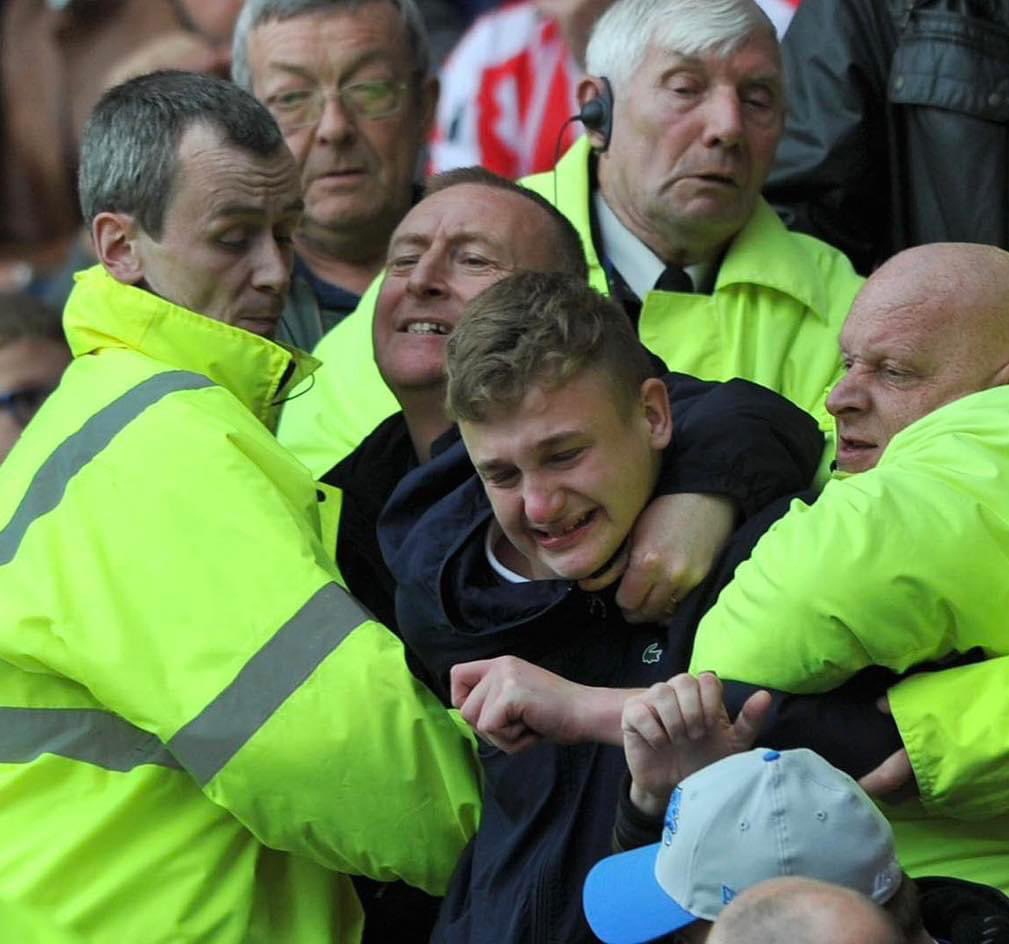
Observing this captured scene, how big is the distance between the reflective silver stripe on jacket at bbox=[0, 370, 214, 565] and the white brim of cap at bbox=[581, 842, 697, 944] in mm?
1075

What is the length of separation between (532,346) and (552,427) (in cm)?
12

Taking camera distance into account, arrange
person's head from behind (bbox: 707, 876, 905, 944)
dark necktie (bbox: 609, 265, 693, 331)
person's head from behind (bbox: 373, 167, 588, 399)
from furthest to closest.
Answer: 1. dark necktie (bbox: 609, 265, 693, 331)
2. person's head from behind (bbox: 373, 167, 588, 399)
3. person's head from behind (bbox: 707, 876, 905, 944)

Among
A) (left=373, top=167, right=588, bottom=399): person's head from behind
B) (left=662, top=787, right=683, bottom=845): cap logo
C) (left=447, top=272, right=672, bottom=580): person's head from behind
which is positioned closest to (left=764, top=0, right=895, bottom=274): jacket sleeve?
(left=373, top=167, right=588, bottom=399): person's head from behind

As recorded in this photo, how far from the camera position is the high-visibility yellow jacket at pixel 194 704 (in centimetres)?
346

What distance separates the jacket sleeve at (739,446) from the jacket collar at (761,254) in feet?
2.78

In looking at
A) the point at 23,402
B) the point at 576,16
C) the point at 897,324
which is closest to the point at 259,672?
the point at 897,324

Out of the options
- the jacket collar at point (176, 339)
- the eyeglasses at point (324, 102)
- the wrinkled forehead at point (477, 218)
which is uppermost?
the wrinkled forehead at point (477, 218)

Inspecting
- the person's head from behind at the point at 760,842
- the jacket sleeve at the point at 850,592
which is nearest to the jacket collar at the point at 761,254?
the jacket sleeve at the point at 850,592

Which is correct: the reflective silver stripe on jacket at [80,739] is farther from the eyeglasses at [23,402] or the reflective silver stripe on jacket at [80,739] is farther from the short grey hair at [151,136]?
the eyeglasses at [23,402]

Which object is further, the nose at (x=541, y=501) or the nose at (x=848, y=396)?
the nose at (x=848, y=396)

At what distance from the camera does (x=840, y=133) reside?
5.16 meters

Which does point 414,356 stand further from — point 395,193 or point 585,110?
point 395,193

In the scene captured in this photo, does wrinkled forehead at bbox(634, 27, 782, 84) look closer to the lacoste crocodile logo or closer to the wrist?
the lacoste crocodile logo

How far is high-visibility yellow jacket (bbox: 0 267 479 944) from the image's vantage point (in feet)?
11.3
